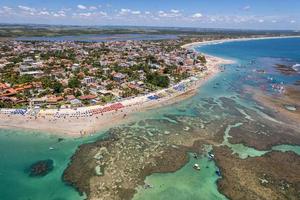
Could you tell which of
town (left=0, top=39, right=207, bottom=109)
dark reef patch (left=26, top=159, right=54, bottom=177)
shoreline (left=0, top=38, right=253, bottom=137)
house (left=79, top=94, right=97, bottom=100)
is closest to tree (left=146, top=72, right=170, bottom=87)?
town (left=0, top=39, right=207, bottom=109)

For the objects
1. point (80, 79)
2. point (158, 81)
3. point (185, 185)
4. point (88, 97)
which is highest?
point (158, 81)

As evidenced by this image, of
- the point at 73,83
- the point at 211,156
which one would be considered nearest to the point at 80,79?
the point at 73,83

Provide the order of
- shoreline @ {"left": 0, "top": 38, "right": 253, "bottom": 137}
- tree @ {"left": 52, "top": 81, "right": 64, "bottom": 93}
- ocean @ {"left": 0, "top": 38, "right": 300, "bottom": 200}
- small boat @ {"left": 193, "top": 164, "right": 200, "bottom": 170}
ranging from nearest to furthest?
1. ocean @ {"left": 0, "top": 38, "right": 300, "bottom": 200}
2. small boat @ {"left": 193, "top": 164, "right": 200, "bottom": 170}
3. shoreline @ {"left": 0, "top": 38, "right": 253, "bottom": 137}
4. tree @ {"left": 52, "top": 81, "right": 64, "bottom": 93}

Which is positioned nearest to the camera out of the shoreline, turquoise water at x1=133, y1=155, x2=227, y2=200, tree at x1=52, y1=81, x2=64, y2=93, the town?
turquoise water at x1=133, y1=155, x2=227, y2=200

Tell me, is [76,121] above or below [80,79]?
below

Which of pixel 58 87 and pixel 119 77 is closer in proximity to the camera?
pixel 58 87

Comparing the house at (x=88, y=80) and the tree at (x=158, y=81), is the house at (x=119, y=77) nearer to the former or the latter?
the house at (x=88, y=80)

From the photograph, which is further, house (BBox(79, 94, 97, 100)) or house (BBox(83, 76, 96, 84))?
house (BBox(83, 76, 96, 84))

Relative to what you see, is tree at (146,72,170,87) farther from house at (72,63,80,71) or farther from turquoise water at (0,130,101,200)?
turquoise water at (0,130,101,200)

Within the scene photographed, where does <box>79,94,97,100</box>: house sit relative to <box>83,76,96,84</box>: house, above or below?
below

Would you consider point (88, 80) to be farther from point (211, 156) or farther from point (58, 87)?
point (211, 156)

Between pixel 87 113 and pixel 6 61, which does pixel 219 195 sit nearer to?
pixel 87 113

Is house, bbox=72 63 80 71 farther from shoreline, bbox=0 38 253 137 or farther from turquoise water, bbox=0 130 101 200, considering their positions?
turquoise water, bbox=0 130 101 200

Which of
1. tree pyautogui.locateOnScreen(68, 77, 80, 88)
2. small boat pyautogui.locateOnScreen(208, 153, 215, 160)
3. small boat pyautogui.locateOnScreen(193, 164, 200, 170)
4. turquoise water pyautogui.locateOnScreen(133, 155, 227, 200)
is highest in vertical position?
tree pyautogui.locateOnScreen(68, 77, 80, 88)
